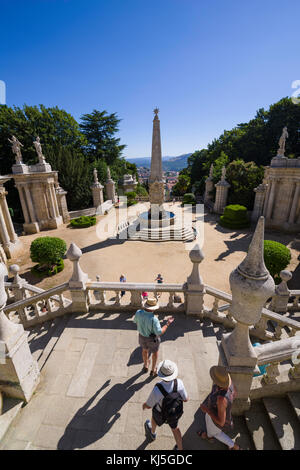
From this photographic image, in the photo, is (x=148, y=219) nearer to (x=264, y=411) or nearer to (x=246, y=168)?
A: (x=246, y=168)

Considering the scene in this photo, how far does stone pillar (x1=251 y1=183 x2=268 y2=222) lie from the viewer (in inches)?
904

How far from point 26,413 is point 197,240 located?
16891 millimetres

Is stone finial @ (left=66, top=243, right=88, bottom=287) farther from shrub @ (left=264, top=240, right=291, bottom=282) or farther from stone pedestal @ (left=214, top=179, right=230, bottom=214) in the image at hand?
stone pedestal @ (left=214, top=179, right=230, bottom=214)

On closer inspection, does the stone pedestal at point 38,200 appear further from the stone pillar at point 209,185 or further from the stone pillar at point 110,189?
the stone pillar at point 209,185

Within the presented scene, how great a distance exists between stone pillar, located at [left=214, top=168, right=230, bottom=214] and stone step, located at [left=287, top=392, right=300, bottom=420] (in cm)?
2543

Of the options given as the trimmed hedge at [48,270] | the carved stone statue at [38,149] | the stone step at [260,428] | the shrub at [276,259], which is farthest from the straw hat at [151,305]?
the carved stone statue at [38,149]

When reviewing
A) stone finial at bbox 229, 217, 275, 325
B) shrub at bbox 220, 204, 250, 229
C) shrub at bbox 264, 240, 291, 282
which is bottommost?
shrub at bbox 220, 204, 250, 229

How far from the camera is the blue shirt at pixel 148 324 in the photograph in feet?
14.2

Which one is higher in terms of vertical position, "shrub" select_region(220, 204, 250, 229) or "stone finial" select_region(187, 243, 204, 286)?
"stone finial" select_region(187, 243, 204, 286)

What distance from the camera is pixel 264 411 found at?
3875mm

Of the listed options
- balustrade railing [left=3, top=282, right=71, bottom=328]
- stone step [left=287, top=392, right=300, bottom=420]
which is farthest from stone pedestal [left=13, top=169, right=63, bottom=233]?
stone step [left=287, top=392, right=300, bottom=420]

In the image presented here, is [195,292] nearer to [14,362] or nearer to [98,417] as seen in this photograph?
[98,417]

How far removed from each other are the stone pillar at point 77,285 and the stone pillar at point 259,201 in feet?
73.0

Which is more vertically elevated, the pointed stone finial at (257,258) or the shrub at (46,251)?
the pointed stone finial at (257,258)
